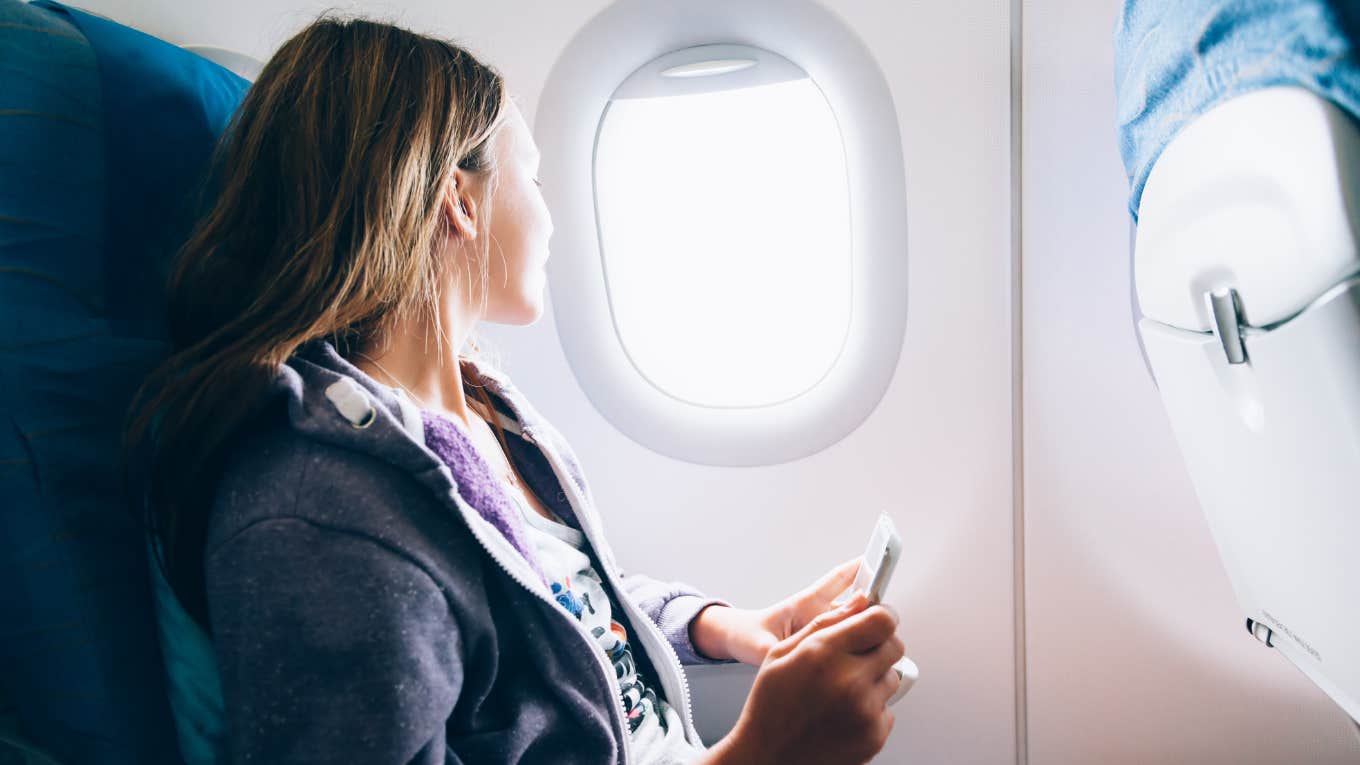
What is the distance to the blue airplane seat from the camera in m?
0.70

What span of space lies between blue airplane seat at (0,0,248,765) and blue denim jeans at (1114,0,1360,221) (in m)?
0.92

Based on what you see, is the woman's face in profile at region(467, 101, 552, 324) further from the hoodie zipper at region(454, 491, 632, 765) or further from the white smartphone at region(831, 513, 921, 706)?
the white smartphone at region(831, 513, 921, 706)

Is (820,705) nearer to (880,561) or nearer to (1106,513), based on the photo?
(880,561)

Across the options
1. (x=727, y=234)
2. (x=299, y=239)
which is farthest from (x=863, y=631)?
(x=727, y=234)

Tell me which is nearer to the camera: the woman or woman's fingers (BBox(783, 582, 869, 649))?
the woman

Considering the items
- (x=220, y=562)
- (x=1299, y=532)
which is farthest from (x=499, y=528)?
(x=1299, y=532)

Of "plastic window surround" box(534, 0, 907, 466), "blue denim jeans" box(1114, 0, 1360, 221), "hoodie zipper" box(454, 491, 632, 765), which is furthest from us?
"plastic window surround" box(534, 0, 907, 466)

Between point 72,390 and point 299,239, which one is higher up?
point 299,239

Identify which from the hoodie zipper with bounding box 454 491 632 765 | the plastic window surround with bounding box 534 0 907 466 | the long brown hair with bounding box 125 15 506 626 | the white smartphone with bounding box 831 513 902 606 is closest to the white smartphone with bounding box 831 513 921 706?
the white smartphone with bounding box 831 513 902 606

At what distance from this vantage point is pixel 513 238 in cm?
101

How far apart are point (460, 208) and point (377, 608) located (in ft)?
1.58

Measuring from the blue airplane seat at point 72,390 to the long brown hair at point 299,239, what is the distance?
42 mm

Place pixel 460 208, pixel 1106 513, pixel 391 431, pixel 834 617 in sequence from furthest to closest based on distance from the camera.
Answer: pixel 1106 513 → pixel 460 208 → pixel 834 617 → pixel 391 431

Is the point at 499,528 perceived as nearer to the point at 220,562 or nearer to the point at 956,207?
the point at 220,562
